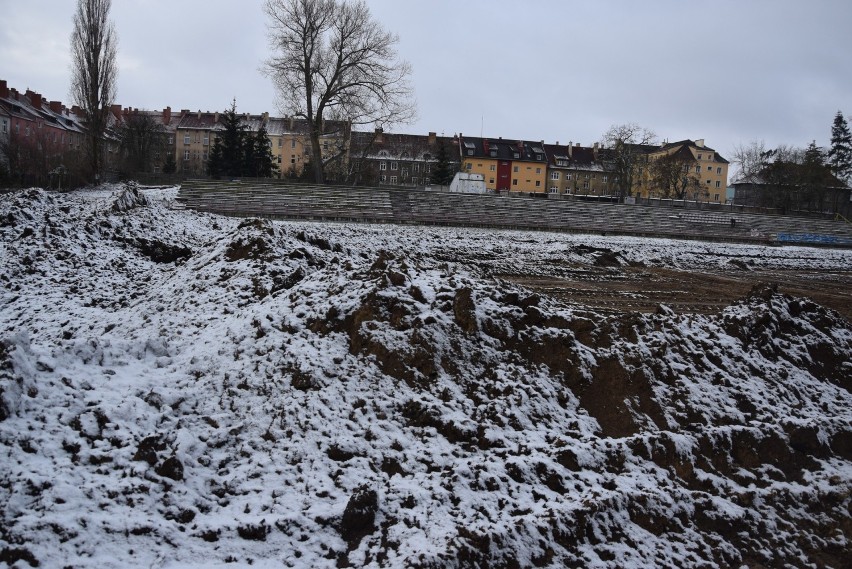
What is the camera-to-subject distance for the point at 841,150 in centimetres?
7100

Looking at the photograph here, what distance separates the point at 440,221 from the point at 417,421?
2950cm

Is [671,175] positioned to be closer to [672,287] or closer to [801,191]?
[801,191]

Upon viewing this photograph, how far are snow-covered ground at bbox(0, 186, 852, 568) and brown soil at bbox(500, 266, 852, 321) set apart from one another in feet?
17.0

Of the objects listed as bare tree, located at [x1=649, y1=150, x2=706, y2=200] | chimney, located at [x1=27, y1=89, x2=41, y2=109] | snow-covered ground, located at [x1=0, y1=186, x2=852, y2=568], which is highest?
chimney, located at [x1=27, y1=89, x2=41, y2=109]

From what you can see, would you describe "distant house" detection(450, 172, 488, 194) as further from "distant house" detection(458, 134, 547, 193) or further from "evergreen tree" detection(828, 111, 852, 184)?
"evergreen tree" detection(828, 111, 852, 184)

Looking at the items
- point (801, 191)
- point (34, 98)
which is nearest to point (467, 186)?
point (801, 191)

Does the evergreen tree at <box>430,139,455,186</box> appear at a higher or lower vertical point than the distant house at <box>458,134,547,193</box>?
lower

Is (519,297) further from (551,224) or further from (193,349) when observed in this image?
(551,224)

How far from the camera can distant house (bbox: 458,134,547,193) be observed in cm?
7731

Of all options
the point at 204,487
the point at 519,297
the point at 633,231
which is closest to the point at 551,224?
the point at 633,231

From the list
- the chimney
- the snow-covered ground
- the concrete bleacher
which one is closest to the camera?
the snow-covered ground

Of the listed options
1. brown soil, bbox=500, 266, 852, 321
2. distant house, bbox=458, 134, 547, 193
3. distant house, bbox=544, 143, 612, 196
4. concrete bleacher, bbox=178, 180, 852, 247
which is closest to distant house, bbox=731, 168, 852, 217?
concrete bleacher, bbox=178, 180, 852, 247

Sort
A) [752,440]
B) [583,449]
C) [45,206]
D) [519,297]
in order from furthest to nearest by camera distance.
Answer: [45,206] → [519,297] → [752,440] → [583,449]

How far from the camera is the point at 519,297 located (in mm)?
7117
